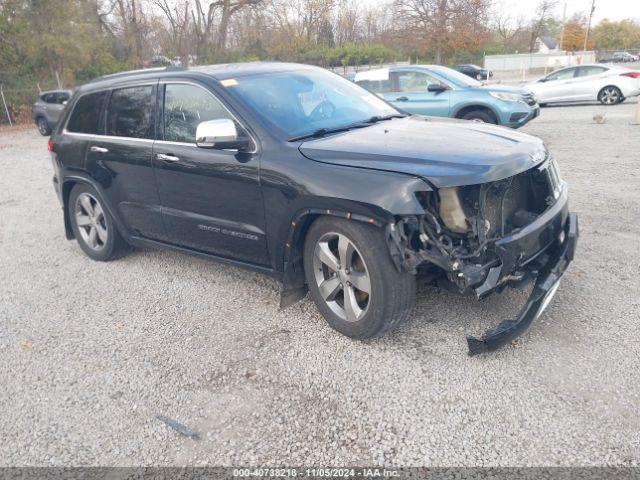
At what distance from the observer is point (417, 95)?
10609 millimetres

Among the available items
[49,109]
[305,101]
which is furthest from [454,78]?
[49,109]

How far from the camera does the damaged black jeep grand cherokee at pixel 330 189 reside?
3.10 meters

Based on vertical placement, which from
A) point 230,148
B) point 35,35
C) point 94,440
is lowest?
point 94,440

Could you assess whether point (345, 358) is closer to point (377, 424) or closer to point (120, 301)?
point (377, 424)

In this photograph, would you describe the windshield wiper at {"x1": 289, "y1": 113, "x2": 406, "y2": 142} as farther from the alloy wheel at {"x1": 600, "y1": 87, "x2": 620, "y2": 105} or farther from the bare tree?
the bare tree

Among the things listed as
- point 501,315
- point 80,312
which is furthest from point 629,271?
point 80,312

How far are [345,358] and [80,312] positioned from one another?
7.78ft

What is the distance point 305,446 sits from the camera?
105 inches

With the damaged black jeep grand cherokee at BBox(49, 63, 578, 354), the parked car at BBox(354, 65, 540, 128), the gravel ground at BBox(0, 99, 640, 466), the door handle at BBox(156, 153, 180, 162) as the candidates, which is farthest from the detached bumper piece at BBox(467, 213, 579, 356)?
the parked car at BBox(354, 65, 540, 128)

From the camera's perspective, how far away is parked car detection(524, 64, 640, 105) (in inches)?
649

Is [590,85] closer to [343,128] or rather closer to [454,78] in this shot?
[454,78]

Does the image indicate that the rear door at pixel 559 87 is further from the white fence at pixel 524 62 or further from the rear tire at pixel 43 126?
the white fence at pixel 524 62

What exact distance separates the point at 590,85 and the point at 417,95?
940 centimetres

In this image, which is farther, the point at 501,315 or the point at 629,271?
the point at 629,271
